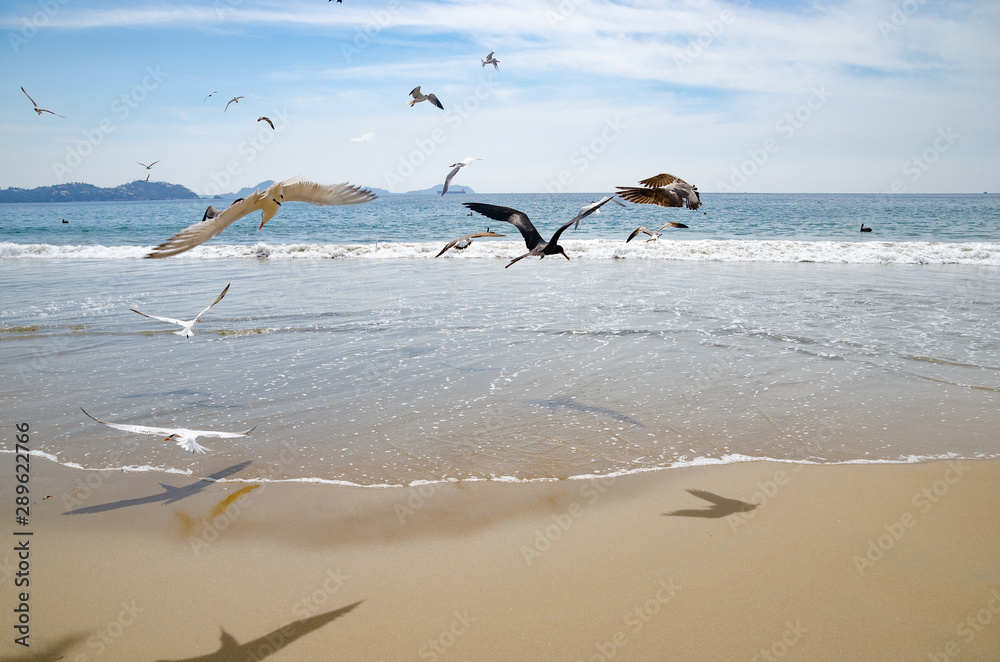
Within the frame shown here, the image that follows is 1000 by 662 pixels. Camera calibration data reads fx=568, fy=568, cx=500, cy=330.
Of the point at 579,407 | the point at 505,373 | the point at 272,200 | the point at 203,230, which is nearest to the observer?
the point at 203,230

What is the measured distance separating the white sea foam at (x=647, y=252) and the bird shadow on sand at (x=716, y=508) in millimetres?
16448

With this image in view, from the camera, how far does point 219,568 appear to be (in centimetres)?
325

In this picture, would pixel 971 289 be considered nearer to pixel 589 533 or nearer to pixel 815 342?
pixel 815 342

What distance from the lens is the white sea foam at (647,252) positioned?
18.7m

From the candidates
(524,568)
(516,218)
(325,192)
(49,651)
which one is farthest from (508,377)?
(49,651)

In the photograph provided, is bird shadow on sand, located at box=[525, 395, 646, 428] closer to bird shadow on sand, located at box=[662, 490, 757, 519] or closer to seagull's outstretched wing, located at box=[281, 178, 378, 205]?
bird shadow on sand, located at box=[662, 490, 757, 519]

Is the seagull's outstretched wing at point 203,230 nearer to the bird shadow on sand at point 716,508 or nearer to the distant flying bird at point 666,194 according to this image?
the distant flying bird at point 666,194

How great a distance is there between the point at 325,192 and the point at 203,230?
105 centimetres

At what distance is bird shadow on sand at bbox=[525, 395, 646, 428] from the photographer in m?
5.29

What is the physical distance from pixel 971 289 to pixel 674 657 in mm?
13827

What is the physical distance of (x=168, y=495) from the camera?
4.02 metres

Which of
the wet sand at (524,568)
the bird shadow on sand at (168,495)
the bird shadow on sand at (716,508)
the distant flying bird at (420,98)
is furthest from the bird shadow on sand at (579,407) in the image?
the distant flying bird at (420,98)

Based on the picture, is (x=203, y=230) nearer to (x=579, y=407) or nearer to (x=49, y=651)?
(x=49, y=651)

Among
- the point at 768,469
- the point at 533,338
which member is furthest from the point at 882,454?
the point at 533,338
